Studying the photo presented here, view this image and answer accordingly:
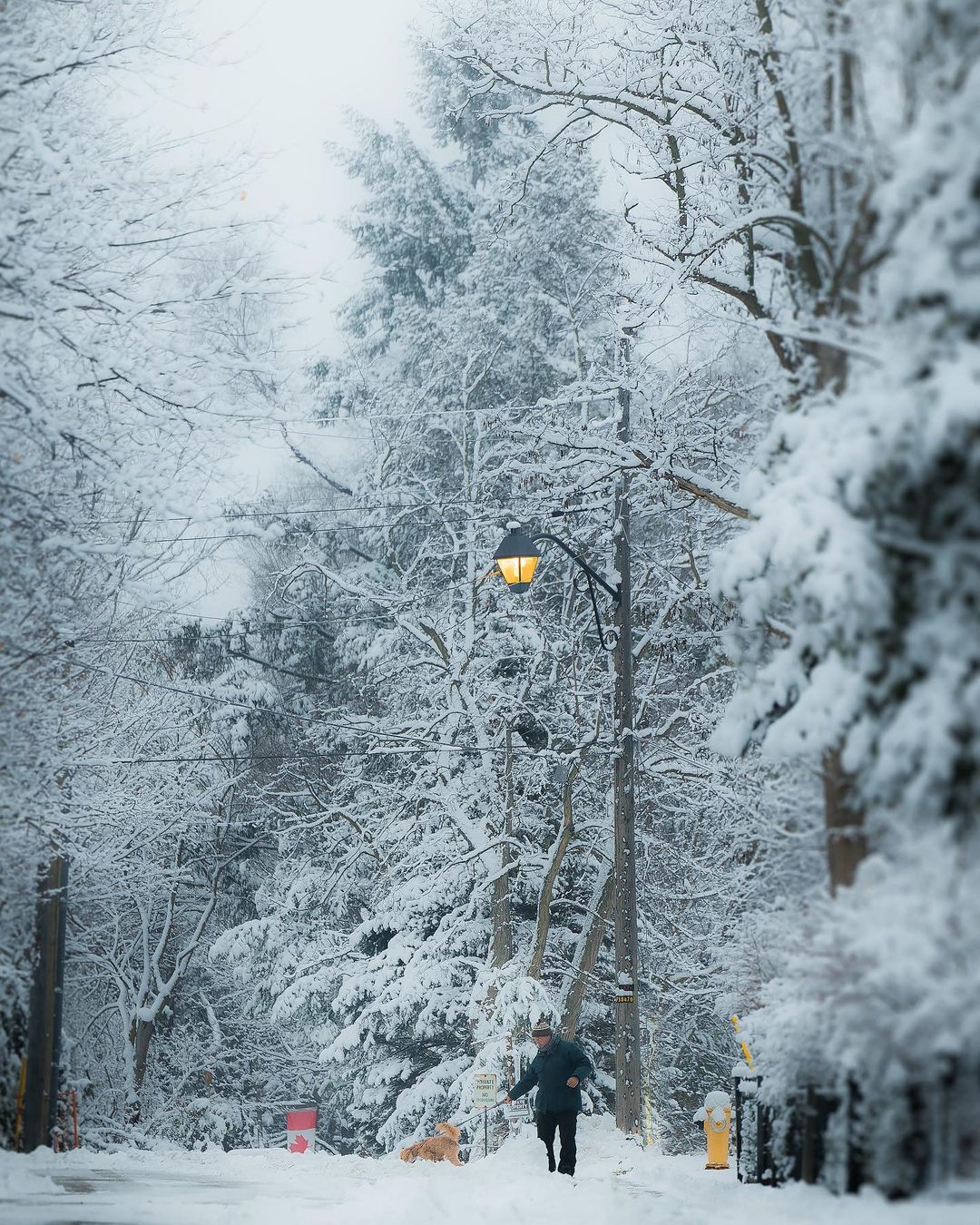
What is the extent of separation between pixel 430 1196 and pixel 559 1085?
3087 millimetres

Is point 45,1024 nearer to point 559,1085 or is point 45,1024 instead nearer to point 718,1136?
point 559,1085

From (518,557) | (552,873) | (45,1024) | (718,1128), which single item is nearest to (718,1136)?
(718,1128)

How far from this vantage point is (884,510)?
5848 millimetres

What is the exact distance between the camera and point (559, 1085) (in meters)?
13.5

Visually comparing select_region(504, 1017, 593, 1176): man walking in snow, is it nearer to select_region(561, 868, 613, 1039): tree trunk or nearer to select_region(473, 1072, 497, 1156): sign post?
select_region(473, 1072, 497, 1156): sign post

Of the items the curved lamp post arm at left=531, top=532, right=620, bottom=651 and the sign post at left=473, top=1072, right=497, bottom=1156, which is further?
the sign post at left=473, top=1072, right=497, bottom=1156

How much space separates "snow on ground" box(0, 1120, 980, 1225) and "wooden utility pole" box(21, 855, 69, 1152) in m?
0.62

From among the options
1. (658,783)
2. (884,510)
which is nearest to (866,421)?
(884,510)

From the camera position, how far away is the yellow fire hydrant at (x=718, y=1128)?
1451 centimetres

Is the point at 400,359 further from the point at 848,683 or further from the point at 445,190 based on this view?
the point at 848,683

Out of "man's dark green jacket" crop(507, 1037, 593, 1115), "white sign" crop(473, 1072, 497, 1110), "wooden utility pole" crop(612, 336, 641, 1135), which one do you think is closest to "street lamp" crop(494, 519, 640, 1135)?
"wooden utility pole" crop(612, 336, 641, 1135)

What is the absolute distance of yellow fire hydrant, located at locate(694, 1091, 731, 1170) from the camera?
14.5m

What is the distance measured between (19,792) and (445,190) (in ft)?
66.9

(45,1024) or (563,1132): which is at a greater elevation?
(45,1024)
